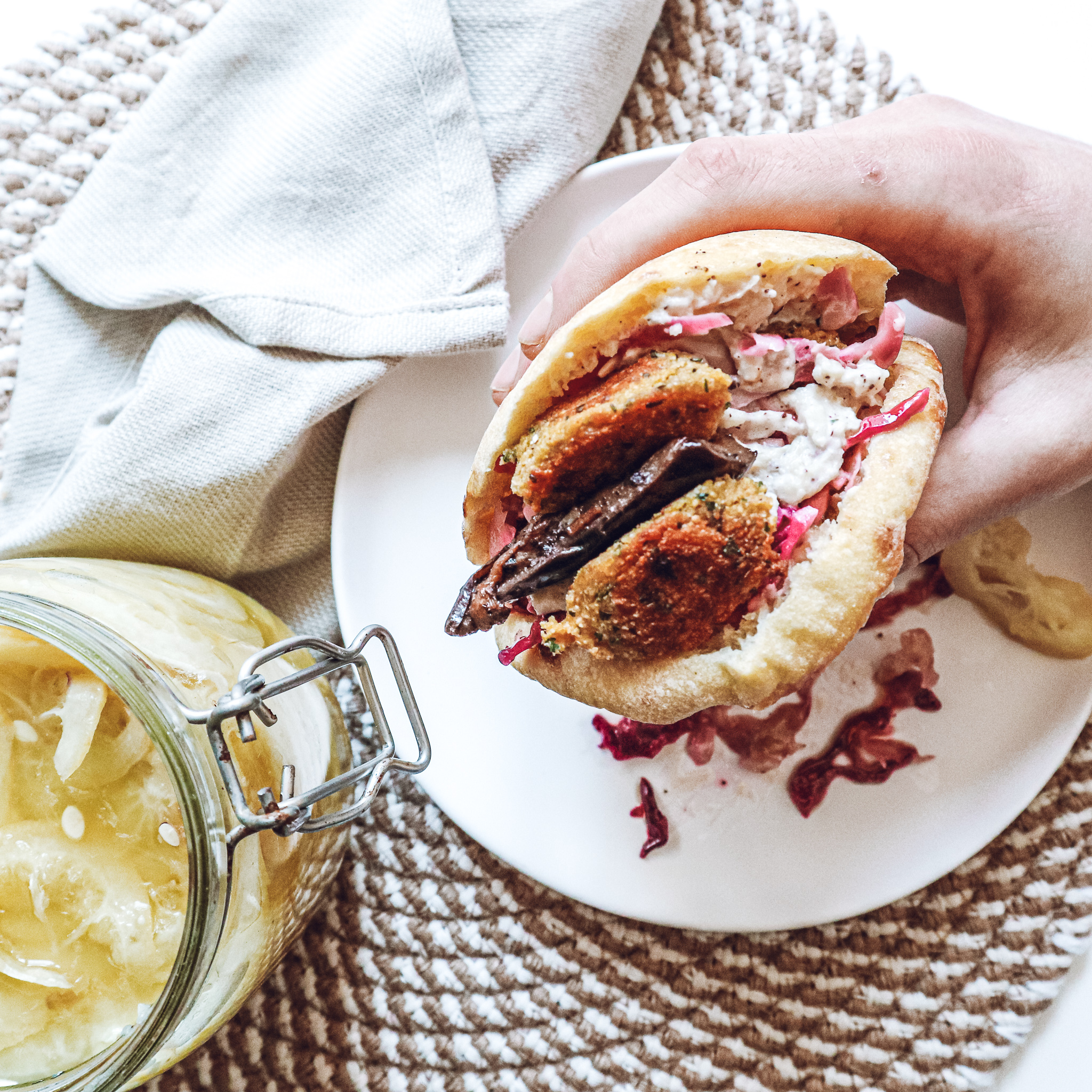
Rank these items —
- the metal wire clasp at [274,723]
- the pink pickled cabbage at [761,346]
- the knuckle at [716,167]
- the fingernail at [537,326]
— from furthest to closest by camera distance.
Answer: the fingernail at [537,326] → the knuckle at [716,167] → the pink pickled cabbage at [761,346] → the metal wire clasp at [274,723]

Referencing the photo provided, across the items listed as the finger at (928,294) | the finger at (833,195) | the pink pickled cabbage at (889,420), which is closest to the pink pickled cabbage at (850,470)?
the pink pickled cabbage at (889,420)

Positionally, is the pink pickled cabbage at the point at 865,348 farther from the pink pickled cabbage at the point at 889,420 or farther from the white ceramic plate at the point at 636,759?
the white ceramic plate at the point at 636,759

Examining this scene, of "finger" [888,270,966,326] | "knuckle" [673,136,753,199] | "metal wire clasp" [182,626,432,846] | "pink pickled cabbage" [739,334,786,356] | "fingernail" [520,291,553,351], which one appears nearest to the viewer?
"metal wire clasp" [182,626,432,846]

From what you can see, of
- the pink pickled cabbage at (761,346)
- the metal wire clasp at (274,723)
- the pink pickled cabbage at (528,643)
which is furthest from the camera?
the pink pickled cabbage at (528,643)

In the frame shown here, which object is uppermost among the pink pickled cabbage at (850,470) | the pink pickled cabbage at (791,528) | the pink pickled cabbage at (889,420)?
the pink pickled cabbage at (889,420)

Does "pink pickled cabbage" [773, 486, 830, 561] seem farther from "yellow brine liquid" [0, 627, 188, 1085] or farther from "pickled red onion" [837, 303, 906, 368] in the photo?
"yellow brine liquid" [0, 627, 188, 1085]

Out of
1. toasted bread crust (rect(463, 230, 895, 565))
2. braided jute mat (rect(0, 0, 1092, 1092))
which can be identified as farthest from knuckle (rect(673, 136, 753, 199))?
braided jute mat (rect(0, 0, 1092, 1092))
